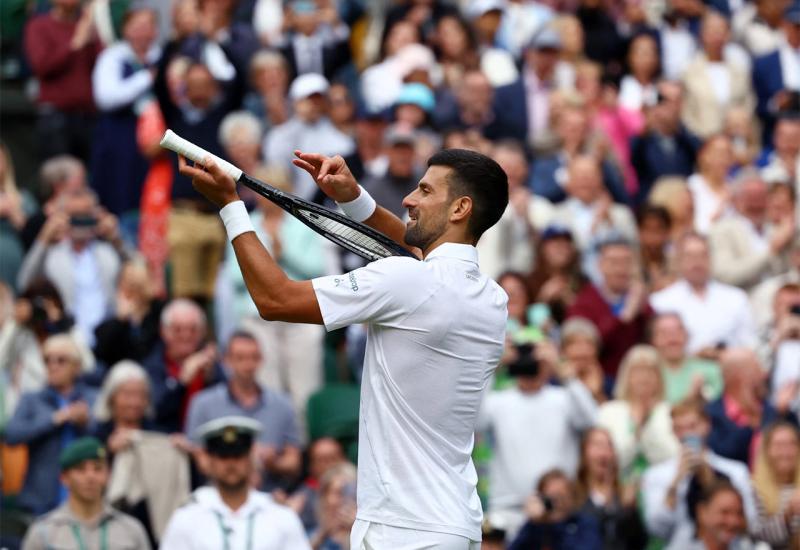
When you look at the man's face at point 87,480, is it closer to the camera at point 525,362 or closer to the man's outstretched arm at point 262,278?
the camera at point 525,362

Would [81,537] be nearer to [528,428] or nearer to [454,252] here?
[528,428]

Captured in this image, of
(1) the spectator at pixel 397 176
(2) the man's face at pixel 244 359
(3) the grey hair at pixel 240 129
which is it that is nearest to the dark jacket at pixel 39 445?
(2) the man's face at pixel 244 359

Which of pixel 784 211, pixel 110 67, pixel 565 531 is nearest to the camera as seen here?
pixel 565 531

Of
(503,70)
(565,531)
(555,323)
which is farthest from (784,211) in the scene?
(565,531)

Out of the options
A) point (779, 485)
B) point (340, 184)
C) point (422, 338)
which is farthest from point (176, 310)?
point (422, 338)

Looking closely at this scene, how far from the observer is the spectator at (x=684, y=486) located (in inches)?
452

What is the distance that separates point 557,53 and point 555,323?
3632mm

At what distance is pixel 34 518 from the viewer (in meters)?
11.7

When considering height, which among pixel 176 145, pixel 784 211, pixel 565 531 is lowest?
pixel 565 531

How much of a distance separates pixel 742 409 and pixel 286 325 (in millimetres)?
3319

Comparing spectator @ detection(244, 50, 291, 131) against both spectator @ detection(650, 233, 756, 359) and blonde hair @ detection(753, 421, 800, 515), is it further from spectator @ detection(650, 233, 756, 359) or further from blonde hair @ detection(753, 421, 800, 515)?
blonde hair @ detection(753, 421, 800, 515)

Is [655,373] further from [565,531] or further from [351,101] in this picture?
[351,101]

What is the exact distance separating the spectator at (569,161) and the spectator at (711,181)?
0.59 metres

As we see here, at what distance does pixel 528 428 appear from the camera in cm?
1207
